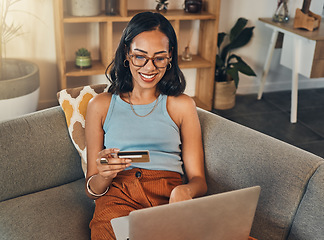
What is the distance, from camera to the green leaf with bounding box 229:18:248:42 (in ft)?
11.0

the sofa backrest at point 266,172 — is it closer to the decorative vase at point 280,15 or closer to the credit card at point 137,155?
the credit card at point 137,155

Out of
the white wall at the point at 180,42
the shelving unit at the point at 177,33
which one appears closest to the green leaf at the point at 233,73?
the shelving unit at the point at 177,33

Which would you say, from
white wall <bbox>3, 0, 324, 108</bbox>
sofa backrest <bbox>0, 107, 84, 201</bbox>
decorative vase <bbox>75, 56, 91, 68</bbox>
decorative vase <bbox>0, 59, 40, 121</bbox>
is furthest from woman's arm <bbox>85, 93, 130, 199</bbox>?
white wall <bbox>3, 0, 324, 108</bbox>

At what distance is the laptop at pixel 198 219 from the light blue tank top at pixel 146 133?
0.40m

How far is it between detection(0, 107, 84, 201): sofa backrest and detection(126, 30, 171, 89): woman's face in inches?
17.8

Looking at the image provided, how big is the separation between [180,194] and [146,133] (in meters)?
0.27

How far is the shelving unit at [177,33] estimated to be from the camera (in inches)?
108

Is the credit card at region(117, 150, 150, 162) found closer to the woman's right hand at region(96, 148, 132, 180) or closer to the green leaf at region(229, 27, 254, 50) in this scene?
the woman's right hand at region(96, 148, 132, 180)

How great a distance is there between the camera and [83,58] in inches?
115

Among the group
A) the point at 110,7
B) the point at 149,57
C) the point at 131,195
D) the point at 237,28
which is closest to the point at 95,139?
the point at 131,195

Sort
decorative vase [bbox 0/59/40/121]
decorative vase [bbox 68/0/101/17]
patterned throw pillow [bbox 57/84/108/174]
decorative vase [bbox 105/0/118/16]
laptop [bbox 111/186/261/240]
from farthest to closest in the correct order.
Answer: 1. decorative vase [bbox 105/0/118/16]
2. decorative vase [bbox 68/0/101/17]
3. decorative vase [bbox 0/59/40/121]
4. patterned throw pillow [bbox 57/84/108/174]
5. laptop [bbox 111/186/261/240]

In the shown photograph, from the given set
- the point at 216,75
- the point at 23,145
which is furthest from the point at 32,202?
the point at 216,75

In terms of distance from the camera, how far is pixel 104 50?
298 centimetres

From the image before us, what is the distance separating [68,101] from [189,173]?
1.87ft
